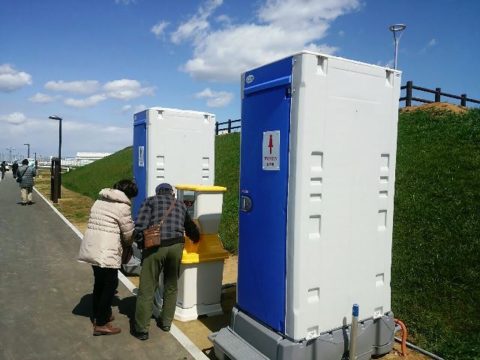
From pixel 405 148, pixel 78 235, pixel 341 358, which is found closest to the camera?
pixel 341 358

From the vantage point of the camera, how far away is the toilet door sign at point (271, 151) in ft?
12.3

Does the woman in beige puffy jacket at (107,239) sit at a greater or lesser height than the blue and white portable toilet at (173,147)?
lesser

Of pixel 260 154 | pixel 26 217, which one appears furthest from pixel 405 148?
pixel 26 217

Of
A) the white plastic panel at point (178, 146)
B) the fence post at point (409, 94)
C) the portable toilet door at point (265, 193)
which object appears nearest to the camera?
the portable toilet door at point (265, 193)

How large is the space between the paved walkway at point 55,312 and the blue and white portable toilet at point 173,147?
80.3 inches

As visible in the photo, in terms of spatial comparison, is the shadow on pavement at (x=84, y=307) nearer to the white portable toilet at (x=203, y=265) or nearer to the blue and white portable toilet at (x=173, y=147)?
the white portable toilet at (x=203, y=265)

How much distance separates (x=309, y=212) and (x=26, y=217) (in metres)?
13.4

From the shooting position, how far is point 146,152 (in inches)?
274

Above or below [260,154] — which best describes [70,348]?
below

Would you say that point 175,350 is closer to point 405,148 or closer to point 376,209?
point 376,209

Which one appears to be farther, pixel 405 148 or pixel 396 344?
pixel 405 148

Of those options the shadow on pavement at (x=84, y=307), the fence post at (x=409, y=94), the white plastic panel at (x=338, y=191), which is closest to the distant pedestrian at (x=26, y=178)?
the shadow on pavement at (x=84, y=307)

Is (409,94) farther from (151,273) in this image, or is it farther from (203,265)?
(151,273)

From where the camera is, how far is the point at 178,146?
707cm
